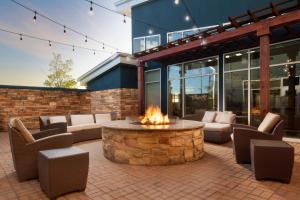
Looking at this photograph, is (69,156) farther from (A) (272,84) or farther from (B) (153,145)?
(A) (272,84)

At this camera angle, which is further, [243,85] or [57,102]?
[57,102]

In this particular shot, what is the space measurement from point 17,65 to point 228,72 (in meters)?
13.7

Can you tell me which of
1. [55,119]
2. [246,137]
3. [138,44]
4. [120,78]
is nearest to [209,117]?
[246,137]

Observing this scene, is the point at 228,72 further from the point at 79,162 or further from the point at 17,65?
the point at 17,65

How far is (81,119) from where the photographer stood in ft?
21.0

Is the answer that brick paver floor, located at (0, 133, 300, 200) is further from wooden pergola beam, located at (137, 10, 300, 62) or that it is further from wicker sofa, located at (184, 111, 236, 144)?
wooden pergola beam, located at (137, 10, 300, 62)

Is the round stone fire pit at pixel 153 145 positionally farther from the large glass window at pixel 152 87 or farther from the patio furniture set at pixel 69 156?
the large glass window at pixel 152 87

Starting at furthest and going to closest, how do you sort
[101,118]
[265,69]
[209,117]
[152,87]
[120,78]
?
[152,87] < [120,78] < [101,118] < [209,117] < [265,69]

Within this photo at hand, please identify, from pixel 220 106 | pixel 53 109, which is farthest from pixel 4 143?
pixel 220 106

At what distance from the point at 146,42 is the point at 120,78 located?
9.33 feet

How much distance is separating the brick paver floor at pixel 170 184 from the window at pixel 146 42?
27.2 feet

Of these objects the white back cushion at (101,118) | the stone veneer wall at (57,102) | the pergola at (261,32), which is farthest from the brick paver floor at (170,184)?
the stone veneer wall at (57,102)

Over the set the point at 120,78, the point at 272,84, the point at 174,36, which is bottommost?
the point at 272,84

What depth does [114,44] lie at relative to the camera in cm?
1277
